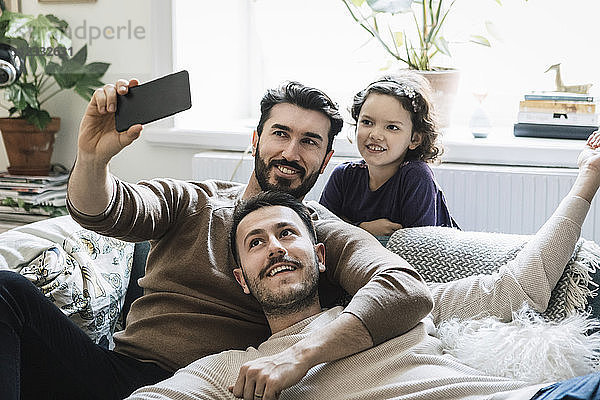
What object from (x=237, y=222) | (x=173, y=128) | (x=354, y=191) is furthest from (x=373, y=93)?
(x=173, y=128)

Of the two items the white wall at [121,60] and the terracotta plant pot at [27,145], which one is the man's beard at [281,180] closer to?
the white wall at [121,60]

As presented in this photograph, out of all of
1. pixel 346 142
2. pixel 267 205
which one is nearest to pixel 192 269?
pixel 267 205

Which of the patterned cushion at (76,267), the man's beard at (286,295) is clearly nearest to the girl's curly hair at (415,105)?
the man's beard at (286,295)

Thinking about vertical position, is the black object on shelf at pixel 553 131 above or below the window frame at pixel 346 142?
above

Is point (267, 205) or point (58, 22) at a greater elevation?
point (58, 22)

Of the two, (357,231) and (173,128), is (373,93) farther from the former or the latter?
(173,128)

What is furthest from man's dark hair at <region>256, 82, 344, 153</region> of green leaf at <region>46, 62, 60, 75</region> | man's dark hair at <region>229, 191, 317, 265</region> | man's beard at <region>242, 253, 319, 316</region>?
green leaf at <region>46, 62, 60, 75</region>

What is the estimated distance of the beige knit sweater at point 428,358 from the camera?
151cm

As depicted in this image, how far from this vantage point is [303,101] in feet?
6.70

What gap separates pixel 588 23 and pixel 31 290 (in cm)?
228

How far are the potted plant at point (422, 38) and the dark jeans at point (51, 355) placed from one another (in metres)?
1.48

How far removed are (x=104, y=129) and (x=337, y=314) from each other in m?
0.65

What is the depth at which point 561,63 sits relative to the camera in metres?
2.99

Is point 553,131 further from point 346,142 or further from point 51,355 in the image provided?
point 51,355
